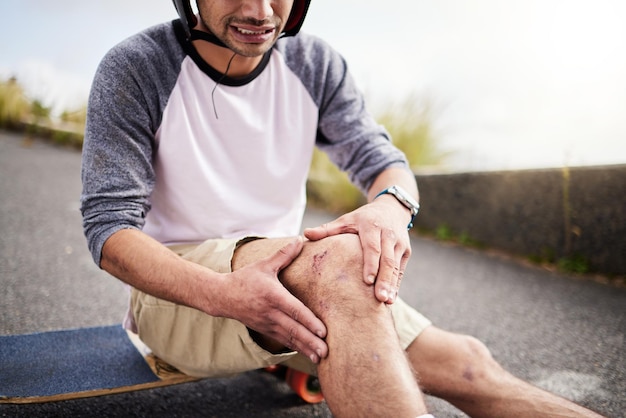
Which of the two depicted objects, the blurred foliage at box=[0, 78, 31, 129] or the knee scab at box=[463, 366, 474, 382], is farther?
the blurred foliage at box=[0, 78, 31, 129]

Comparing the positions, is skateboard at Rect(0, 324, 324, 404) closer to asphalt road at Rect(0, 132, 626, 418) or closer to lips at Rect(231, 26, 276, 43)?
asphalt road at Rect(0, 132, 626, 418)

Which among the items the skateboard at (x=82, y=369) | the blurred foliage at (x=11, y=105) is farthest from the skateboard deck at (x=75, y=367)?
the blurred foliage at (x=11, y=105)

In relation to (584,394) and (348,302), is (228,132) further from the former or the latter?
(584,394)

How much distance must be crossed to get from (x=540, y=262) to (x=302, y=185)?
2410 millimetres

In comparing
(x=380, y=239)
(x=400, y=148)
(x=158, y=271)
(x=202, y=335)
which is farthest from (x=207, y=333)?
(x=400, y=148)

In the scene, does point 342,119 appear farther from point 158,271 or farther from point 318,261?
point 158,271

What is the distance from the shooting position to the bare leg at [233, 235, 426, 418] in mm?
976

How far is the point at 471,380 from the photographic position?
1469mm

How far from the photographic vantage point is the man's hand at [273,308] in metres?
1.09

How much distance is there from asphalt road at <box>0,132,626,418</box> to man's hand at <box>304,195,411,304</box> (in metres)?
0.79

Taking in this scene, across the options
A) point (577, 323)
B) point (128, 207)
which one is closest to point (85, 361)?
point (128, 207)

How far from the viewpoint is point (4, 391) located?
4.75 feet

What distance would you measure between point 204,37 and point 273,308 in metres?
0.85

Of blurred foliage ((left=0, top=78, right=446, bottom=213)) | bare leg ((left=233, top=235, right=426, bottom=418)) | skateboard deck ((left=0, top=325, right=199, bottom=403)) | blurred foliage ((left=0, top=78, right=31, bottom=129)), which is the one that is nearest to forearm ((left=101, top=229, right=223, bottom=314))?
bare leg ((left=233, top=235, right=426, bottom=418))
